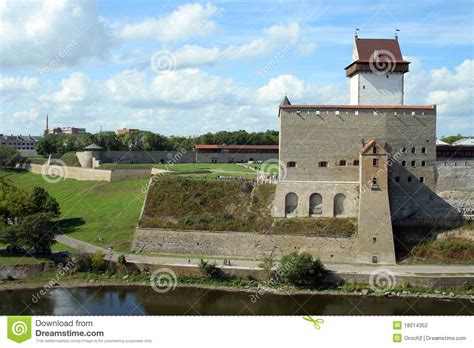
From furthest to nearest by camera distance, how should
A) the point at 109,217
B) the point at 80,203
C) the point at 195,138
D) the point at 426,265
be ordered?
1. the point at 195,138
2. the point at 80,203
3. the point at 109,217
4. the point at 426,265

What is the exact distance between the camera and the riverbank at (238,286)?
28.8 meters

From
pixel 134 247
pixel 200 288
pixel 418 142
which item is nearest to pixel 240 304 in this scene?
pixel 200 288

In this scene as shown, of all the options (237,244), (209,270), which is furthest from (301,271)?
(237,244)

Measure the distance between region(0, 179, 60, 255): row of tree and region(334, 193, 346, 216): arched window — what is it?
1631 cm

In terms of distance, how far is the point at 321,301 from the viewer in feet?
92.6

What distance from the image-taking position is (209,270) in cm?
3078

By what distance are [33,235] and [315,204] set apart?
16.1 m

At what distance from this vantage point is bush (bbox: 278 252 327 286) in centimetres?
2966

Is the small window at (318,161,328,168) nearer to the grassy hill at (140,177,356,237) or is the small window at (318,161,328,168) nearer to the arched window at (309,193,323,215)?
the arched window at (309,193,323,215)

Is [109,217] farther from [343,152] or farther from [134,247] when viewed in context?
[343,152]

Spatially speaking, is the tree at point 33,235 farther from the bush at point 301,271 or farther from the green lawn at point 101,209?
the bush at point 301,271

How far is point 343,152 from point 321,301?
10348mm

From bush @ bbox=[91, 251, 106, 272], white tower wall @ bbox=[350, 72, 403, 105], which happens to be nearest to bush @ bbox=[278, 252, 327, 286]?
bush @ bbox=[91, 251, 106, 272]

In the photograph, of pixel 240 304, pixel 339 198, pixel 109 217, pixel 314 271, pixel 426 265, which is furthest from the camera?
pixel 109 217
